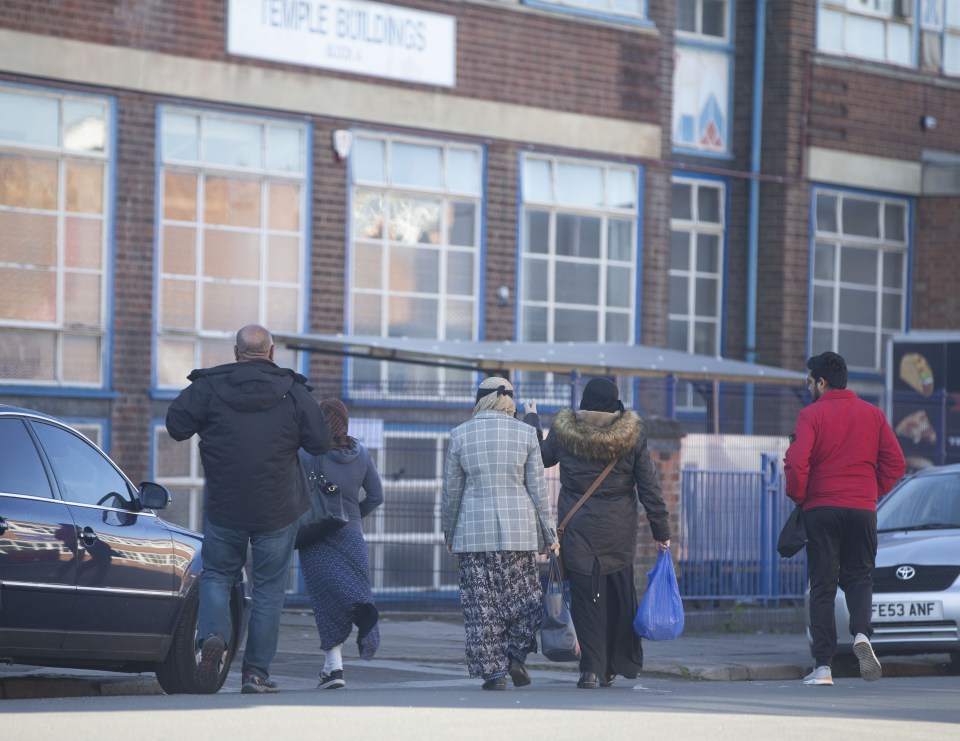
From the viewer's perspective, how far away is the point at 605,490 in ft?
34.3

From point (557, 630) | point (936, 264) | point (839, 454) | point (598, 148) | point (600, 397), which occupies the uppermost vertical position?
point (598, 148)

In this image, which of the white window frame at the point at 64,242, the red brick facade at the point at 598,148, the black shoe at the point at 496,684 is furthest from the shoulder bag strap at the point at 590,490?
the white window frame at the point at 64,242

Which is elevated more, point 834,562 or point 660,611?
point 834,562

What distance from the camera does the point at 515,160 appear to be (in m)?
19.9

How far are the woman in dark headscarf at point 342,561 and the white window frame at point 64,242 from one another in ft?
21.6

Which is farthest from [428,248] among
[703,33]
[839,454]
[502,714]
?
[502,714]

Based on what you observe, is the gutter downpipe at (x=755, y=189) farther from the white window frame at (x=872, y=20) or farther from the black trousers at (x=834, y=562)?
the black trousers at (x=834, y=562)

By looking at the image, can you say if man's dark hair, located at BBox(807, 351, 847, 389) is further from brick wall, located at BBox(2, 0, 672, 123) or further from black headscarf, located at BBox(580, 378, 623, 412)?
brick wall, located at BBox(2, 0, 672, 123)

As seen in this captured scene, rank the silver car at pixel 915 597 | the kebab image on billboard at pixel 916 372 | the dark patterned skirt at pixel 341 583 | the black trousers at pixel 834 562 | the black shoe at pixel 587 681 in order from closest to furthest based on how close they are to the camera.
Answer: the black shoe at pixel 587 681, the dark patterned skirt at pixel 341 583, the black trousers at pixel 834 562, the silver car at pixel 915 597, the kebab image on billboard at pixel 916 372

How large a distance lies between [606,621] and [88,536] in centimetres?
295

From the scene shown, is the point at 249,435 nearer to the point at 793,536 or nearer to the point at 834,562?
the point at 793,536

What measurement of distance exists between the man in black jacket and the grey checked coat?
942 millimetres

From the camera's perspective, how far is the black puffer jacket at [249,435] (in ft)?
31.1

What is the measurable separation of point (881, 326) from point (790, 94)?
3.29m
